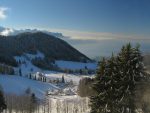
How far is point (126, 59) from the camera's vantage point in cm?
3875

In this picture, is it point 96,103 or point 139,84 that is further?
point 96,103

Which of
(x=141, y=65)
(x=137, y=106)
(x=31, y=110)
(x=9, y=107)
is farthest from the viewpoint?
(x=9, y=107)

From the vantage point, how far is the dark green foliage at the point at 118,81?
38.2 meters

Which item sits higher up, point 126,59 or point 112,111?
point 126,59

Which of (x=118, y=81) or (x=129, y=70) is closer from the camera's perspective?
(x=129, y=70)

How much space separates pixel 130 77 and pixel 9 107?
15671cm

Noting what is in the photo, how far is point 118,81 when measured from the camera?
131ft

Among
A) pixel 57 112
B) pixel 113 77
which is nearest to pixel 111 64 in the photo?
pixel 113 77

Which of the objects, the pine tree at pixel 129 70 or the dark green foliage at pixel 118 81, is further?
the dark green foliage at pixel 118 81

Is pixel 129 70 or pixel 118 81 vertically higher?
pixel 129 70

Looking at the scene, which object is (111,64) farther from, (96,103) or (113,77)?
(96,103)

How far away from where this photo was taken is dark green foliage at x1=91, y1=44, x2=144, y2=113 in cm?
3822

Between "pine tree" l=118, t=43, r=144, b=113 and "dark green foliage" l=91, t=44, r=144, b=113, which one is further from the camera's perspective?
"dark green foliage" l=91, t=44, r=144, b=113

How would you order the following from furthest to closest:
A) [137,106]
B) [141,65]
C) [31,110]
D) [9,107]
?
[9,107] < [31,110] < [137,106] < [141,65]
